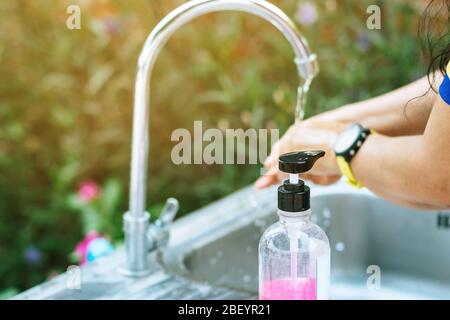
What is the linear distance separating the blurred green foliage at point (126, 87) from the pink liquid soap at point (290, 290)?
1440mm

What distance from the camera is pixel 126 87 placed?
2.35 meters

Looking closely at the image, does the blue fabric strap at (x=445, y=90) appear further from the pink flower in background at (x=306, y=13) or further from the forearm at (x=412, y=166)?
the pink flower in background at (x=306, y=13)

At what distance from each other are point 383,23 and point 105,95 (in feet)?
2.75

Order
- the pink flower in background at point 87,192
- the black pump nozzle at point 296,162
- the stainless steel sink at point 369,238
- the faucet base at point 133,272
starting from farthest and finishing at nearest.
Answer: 1. the pink flower in background at point 87,192
2. the stainless steel sink at point 369,238
3. the faucet base at point 133,272
4. the black pump nozzle at point 296,162

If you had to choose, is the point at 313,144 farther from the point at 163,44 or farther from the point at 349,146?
the point at 163,44

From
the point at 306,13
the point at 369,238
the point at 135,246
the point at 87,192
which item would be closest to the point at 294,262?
the point at 135,246

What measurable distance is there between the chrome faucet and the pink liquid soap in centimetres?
34

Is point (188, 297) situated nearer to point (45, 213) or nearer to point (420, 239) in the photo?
point (420, 239)

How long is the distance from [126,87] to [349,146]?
1.30 metres

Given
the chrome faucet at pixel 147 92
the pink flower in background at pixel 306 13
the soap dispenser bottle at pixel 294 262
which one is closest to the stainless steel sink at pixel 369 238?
the chrome faucet at pixel 147 92

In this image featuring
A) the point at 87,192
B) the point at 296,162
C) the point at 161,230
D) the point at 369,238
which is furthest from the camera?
the point at 87,192

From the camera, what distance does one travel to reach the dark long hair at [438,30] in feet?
3.06

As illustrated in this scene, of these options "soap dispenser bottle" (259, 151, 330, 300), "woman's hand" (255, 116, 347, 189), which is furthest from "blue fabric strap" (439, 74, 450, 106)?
"woman's hand" (255, 116, 347, 189)

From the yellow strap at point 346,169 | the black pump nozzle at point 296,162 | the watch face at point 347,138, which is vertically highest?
the watch face at point 347,138
